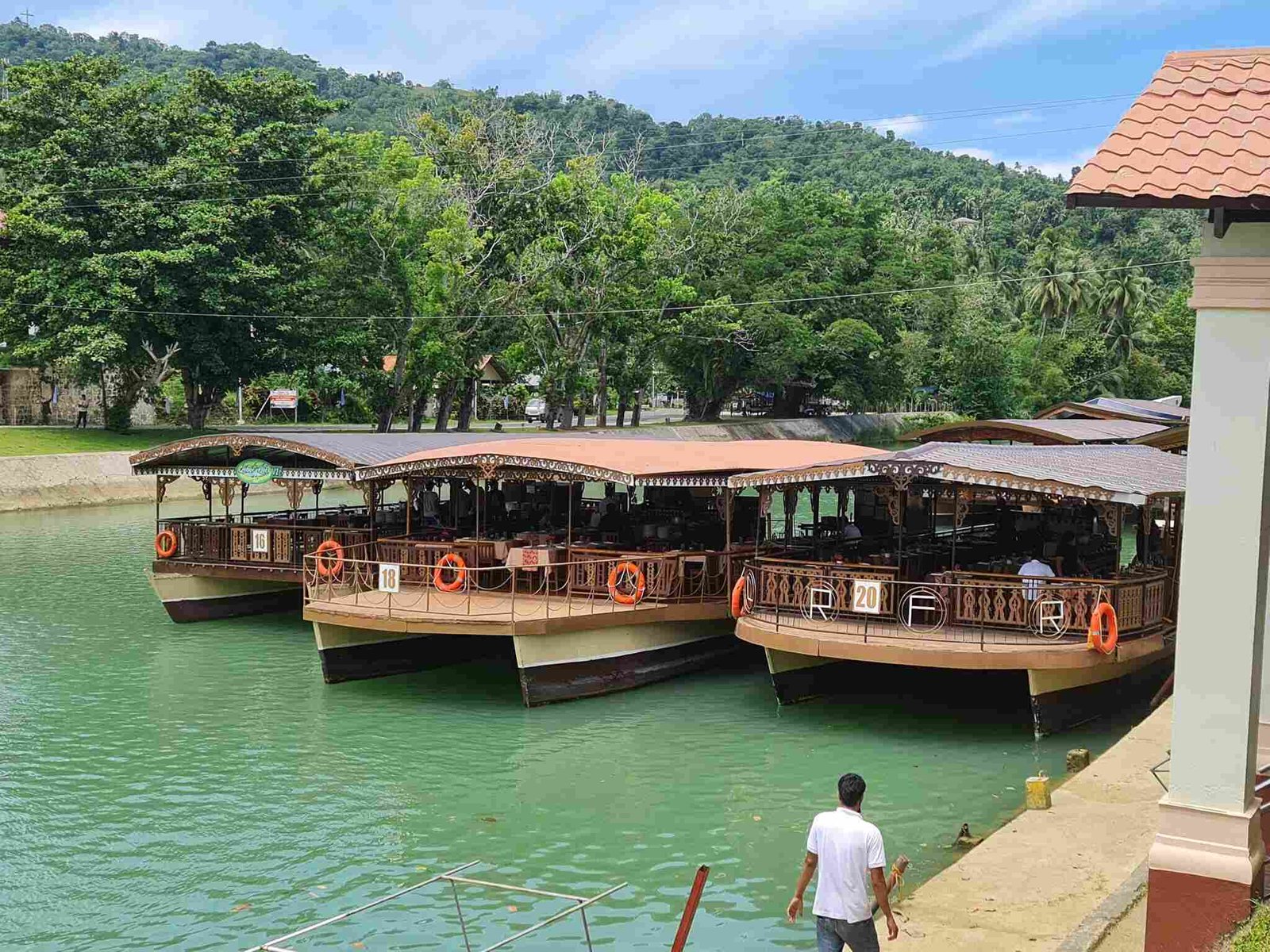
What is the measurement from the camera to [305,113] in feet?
177

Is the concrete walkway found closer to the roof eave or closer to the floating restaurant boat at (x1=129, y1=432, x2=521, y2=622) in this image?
the roof eave

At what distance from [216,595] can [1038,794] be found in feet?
57.5

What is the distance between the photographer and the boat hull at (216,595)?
2478 centimetres

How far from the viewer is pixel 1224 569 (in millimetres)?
7801

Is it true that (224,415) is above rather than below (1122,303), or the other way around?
below

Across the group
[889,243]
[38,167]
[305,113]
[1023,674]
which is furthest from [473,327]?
[1023,674]

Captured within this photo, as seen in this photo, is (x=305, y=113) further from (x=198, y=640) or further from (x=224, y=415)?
(x=198, y=640)

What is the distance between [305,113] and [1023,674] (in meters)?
44.0

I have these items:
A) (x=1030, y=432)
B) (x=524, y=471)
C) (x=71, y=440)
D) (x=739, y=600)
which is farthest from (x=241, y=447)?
(x=71, y=440)

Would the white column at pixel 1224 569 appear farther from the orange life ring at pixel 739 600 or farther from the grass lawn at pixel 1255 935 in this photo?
the orange life ring at pixel 739 600

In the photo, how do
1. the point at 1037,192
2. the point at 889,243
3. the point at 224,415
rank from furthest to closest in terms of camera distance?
the point at 1037,192 < the point at 889,243 < the point at 224,415

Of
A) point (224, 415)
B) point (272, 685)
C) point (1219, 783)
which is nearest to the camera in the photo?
point (1219, 783)

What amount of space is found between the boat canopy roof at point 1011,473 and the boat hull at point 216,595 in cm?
1112

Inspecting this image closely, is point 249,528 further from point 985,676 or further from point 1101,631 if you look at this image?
point 1101,631
